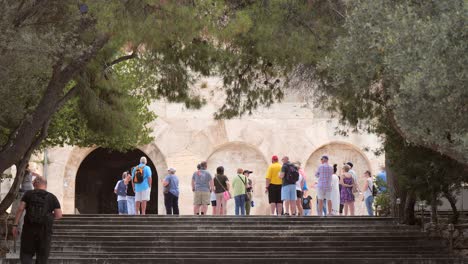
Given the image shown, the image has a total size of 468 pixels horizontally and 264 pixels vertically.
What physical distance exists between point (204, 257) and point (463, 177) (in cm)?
474

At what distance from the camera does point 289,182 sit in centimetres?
2339

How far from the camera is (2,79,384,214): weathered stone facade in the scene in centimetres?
3372

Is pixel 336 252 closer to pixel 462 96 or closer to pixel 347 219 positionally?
pixel 347 219

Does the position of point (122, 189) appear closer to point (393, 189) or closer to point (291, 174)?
point (291, 174)

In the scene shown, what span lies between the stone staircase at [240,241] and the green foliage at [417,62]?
4959 mm

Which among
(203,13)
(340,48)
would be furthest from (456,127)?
(203,13)

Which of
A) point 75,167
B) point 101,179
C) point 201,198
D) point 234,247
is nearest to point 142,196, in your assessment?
point 201,198

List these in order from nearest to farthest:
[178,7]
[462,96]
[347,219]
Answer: [462,96] → [178,7] → [347,219]

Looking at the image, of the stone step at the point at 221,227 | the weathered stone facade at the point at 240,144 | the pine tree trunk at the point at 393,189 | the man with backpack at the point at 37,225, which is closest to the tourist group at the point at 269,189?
the pine tree trunk at the point at 393,189

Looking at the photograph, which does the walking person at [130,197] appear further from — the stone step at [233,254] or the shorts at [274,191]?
the stone step at [233,254]

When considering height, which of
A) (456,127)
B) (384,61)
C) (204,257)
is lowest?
(204,257)

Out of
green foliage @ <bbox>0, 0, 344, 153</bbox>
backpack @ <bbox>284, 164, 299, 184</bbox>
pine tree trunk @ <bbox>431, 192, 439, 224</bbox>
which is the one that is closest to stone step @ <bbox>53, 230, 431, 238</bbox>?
pine tree trunk @ <bbox>431, 192, 439, 224</bbox>

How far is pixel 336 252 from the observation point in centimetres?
1972

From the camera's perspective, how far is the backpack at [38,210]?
14.3 m
